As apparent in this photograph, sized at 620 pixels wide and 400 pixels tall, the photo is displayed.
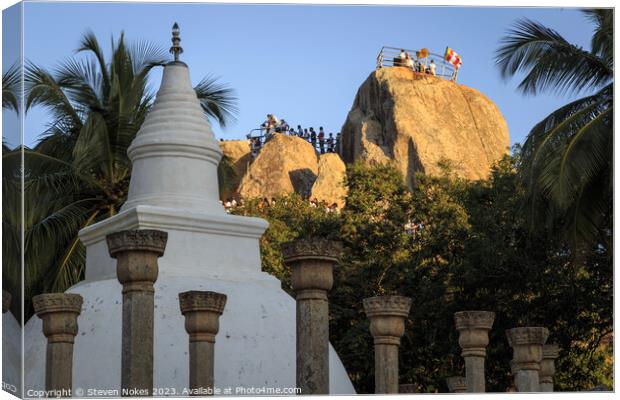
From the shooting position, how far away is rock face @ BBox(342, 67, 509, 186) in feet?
105

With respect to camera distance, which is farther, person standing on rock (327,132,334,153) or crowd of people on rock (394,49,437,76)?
person standing on rock (327,132,334,153)

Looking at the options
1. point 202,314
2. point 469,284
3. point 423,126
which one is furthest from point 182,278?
point 423,126

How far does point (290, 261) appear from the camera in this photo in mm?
14242

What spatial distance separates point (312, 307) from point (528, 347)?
5202 mm

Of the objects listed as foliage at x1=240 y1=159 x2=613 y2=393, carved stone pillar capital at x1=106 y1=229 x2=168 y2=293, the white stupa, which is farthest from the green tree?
carved stone pillar capital at x1=106 y1=229 x2=168 y2=293

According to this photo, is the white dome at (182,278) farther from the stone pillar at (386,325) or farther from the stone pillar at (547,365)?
the stone pillar at (547,365)

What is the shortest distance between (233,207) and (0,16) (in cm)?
1926

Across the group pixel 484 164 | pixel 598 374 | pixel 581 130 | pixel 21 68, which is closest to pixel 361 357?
pixel 598 374

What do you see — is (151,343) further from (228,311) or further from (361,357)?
(361,357)

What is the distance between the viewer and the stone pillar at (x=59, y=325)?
15.6 metres

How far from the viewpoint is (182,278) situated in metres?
17.7

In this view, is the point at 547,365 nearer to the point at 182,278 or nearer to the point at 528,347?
the point at 528,347

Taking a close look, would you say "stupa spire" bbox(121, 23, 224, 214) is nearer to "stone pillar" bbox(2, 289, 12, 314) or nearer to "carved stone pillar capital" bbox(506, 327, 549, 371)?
"stone pillar" bbox(2, 289, 12, 314)

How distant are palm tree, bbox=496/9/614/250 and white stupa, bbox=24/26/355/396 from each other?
4731 millimetres
